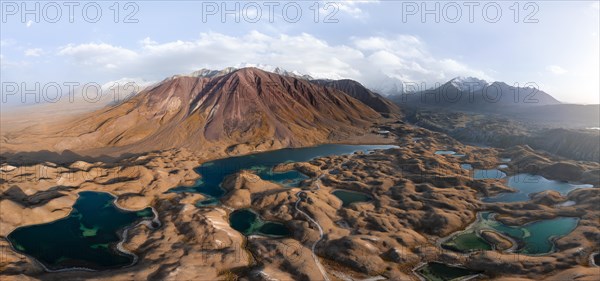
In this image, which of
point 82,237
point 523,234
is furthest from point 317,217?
point 82,237

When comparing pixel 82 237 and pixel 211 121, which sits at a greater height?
pixel 211 121

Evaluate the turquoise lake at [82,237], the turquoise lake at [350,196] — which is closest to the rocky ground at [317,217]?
the turquoise lake at [350,196]

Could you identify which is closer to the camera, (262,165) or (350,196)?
(350,196)

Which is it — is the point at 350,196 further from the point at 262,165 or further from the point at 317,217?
the point at 262,165

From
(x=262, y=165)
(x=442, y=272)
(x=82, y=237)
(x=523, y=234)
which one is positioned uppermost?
(x=262, y=165)

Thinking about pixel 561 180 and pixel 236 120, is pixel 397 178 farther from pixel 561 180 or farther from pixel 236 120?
pixel 236 120

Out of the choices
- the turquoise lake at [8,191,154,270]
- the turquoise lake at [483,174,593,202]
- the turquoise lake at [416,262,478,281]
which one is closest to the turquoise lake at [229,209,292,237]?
the turquoise lake at [8,191,154,270]

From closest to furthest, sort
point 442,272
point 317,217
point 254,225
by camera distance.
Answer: point 442,272, point 254,225, point 317,217
